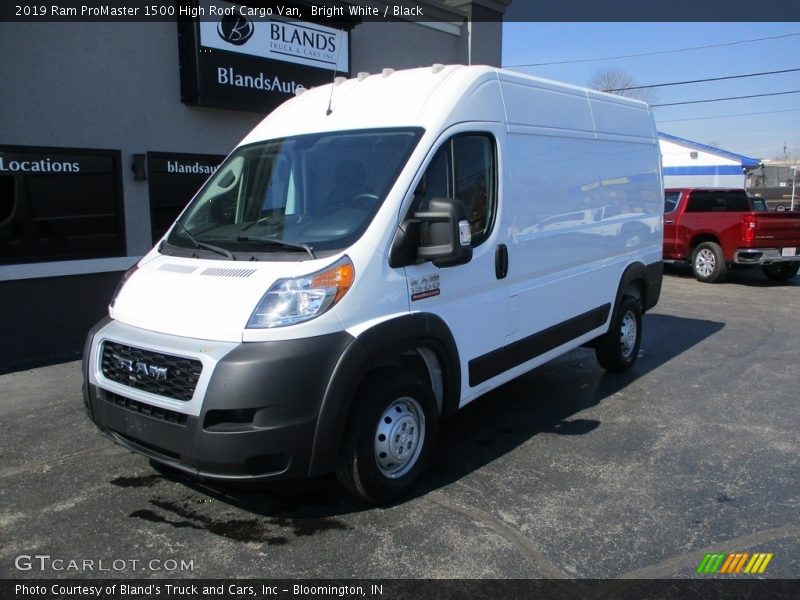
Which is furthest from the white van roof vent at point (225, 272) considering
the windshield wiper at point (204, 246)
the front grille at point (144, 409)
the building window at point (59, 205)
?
the building window at point (59, 205)

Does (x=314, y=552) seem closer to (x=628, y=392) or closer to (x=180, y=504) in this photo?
(x=180, y=504)

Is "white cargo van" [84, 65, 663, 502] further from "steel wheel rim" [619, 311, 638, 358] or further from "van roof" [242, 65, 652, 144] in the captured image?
"steel wheel rim" [619, 311, 638, 358]

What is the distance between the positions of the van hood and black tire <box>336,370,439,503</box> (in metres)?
0.78

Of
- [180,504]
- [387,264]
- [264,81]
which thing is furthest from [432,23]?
[180,504]

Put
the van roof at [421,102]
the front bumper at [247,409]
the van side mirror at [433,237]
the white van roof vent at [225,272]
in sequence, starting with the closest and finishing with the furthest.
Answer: the front bumper at [247,409]
the white van roof vent at [225,272]
the van side mirror at [433,237]
the van roof at [421,102]

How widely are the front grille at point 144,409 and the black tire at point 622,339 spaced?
4.31 meters

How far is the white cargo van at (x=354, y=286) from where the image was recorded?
Result: 10.9ft

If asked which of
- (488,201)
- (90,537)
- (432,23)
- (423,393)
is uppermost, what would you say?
(432,23)

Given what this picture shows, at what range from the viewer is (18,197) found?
6957 mm

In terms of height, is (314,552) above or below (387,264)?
below

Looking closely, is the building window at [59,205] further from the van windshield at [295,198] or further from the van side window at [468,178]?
the van side window at [468,178]

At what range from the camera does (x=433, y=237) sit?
3719 millimetres

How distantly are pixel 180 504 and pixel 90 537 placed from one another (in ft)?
1.68

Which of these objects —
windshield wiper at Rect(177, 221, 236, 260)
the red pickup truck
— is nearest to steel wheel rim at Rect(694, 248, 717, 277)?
the red pickup truck
